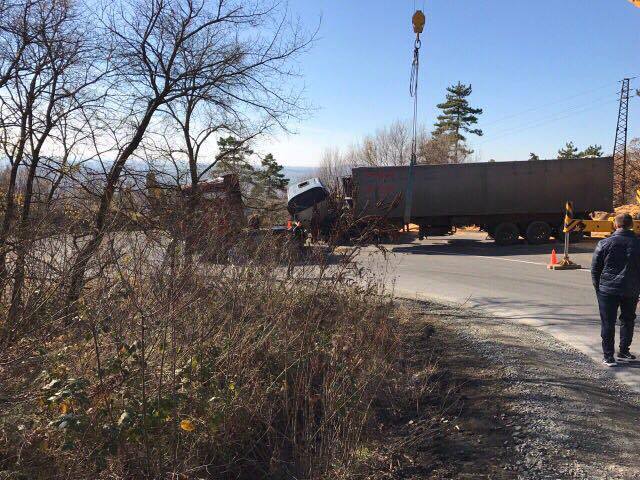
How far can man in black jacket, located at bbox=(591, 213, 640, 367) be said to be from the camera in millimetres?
5570

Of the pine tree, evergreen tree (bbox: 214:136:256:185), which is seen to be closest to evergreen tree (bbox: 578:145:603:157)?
the pine tree

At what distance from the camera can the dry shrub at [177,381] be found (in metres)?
3.12

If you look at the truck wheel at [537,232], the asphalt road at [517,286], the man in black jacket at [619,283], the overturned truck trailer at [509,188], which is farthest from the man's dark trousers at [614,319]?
the truck wheel at [537,232]

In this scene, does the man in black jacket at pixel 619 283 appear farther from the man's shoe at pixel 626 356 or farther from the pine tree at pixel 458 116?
the pine tree at pixel 458 116

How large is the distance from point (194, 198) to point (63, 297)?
2.80m

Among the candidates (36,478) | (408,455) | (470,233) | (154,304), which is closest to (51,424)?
(36,478)

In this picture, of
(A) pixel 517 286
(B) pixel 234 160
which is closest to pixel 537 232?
(A) pixel 517 286

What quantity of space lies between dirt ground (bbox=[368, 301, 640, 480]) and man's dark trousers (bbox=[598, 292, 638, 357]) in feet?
0.98

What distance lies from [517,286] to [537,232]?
1036 centimetres

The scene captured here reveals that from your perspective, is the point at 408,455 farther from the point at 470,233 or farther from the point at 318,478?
the point at 470,233

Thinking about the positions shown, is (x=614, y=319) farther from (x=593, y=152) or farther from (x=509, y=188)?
(x=593, y=152)

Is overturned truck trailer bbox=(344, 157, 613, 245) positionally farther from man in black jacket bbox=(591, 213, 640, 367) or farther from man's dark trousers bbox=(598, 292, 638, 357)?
man's dark trousers bbox=(598, 292, 638, 357)

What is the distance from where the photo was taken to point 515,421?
4.14 m

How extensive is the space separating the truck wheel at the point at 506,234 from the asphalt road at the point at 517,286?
1.81 ft
